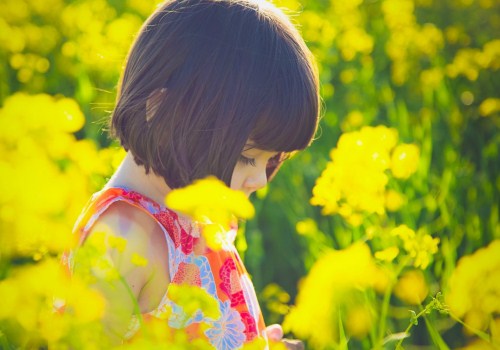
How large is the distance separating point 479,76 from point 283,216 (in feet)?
3.75

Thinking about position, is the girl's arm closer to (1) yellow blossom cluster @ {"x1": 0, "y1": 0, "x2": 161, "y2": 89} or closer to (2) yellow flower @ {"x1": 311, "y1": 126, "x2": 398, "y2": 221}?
(2) yellow flower @ {"x1": 311, "y1": 126, "x2": 398, "y2": 221}

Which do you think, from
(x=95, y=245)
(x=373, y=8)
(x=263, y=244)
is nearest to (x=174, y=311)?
(x=95, y=245)

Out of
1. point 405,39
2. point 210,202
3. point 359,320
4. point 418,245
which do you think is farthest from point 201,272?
point 405,39

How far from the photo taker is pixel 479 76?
3113mm

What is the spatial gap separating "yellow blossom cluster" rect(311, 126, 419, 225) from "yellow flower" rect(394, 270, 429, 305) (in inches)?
7.5

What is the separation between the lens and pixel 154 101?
135 centimetres

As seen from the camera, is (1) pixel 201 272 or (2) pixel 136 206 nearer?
Result: (2) pixel 136 206

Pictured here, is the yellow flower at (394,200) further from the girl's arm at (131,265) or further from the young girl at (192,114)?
the girl's arm at (131,265)

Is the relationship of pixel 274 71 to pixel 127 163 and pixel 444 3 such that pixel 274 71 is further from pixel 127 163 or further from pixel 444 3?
pixel 444 3

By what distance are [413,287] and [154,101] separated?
2.33 feet

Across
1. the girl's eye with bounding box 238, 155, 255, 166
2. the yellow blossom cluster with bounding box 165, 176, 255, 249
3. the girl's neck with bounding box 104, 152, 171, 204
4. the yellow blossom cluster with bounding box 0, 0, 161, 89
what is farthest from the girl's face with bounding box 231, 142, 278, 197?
the yellow blossom cluster with bounding box 0, 0, 161, 89

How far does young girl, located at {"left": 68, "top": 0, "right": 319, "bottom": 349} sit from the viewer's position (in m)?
1.32

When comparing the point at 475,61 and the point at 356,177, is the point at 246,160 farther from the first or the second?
the point at 475,61

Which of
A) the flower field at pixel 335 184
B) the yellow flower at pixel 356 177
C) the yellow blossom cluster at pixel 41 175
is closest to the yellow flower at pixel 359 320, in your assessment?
the flower field at pixel 335 184
